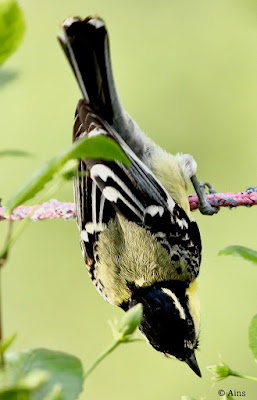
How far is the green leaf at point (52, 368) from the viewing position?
0.38 m

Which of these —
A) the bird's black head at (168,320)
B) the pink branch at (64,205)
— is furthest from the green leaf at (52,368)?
the bird's black head at (168,320)

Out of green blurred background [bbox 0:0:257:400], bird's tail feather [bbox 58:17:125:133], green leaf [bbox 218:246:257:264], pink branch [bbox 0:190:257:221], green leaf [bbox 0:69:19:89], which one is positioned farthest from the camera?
green blurred background [bbox 0:0:257:400]

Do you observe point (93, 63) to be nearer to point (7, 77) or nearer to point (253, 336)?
point (253, 336)

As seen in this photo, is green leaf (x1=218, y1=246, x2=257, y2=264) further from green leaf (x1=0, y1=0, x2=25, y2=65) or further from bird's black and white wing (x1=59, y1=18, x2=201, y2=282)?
bird's black and white wing (x1=59, y1=18, x2=201, y2=282)

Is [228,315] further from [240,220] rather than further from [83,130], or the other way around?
[83,130]

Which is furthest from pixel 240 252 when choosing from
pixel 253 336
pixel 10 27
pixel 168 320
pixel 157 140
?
pixel 157 140

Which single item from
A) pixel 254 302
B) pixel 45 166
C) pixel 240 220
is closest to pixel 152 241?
pixel 254 302

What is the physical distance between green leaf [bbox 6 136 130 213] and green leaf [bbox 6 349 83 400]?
8 cm

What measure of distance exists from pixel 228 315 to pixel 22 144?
4.17ft

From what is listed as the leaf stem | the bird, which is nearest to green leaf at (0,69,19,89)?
the leaf stem

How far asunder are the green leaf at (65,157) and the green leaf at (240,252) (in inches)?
4.6

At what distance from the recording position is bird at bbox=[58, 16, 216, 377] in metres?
1.95

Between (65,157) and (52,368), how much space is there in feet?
0.36

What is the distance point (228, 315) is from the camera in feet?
10.5
